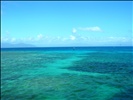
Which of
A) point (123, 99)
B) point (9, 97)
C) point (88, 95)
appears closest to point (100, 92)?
point (88, 95)

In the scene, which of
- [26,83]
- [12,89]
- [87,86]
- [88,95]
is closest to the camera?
[88,95]

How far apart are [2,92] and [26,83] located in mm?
3035

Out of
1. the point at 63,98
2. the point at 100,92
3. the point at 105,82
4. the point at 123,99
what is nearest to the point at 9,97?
the point at 63,98

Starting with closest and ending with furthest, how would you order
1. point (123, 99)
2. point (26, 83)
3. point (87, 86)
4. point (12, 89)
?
point (123, 99) → point (12, 89) → point (87, 86) → point (26, 83)

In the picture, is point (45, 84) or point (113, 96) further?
point (45, 84)

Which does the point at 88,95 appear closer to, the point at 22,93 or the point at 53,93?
the point at 53,93

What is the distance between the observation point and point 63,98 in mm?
12383

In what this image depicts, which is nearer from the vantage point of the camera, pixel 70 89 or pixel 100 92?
pixel 100 92

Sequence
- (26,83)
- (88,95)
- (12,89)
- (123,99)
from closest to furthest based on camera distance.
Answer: (123,99), (88,95), (12,89), (26,83)

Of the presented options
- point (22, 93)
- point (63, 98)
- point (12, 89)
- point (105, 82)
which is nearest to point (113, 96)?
point (63, 98)

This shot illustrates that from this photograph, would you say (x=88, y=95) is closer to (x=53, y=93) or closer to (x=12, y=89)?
(x=53, y=93)

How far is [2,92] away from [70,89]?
13.3ft

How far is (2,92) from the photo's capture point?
13492 millimetres

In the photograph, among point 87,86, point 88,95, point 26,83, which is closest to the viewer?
point 88,95
